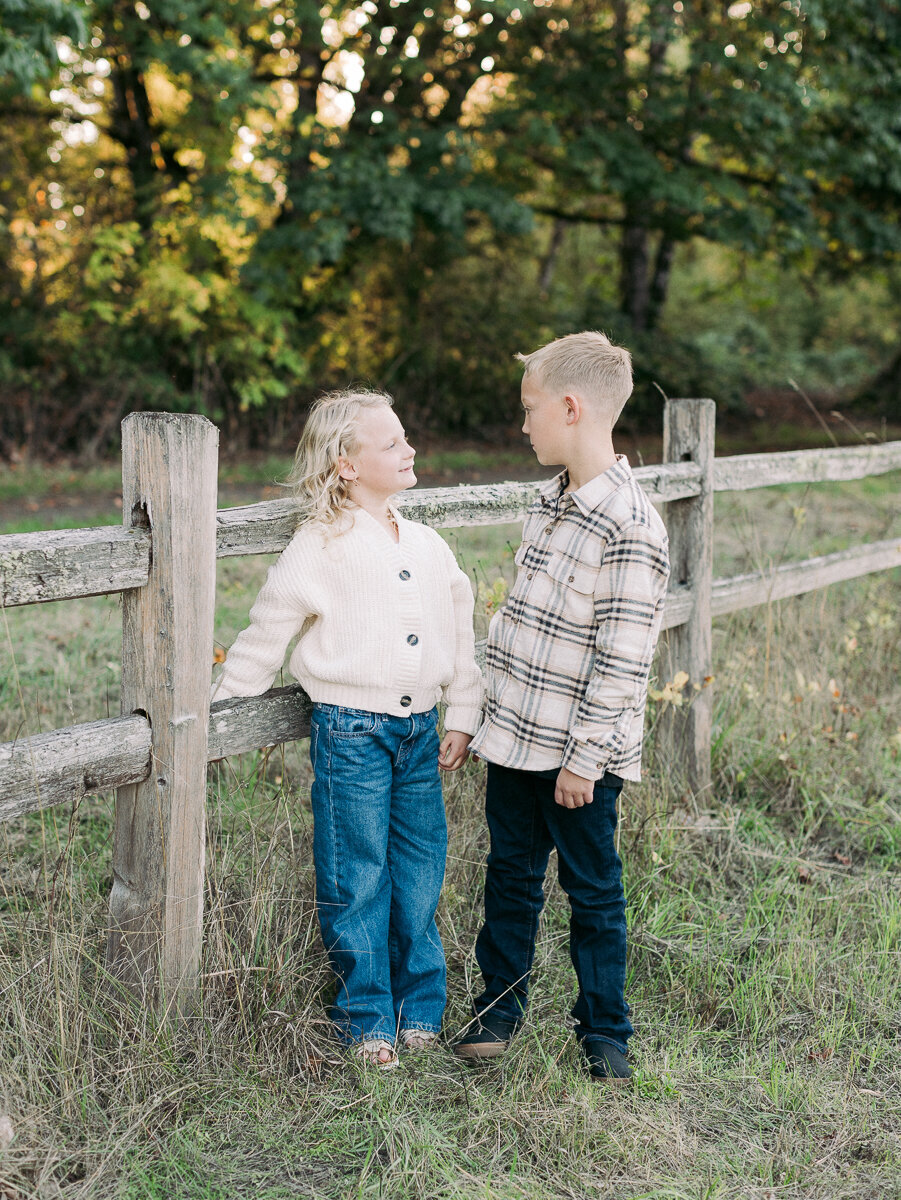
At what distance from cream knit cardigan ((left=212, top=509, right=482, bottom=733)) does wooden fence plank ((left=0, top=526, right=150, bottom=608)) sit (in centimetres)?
34

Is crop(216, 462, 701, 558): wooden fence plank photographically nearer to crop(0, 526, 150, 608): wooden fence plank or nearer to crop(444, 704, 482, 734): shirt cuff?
crop(0, 526, 150, 608): wooden fence plank

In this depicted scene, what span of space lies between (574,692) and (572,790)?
0.23m

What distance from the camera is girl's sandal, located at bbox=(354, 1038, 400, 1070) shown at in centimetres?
248

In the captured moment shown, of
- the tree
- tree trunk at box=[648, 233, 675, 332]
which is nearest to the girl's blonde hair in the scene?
the tree

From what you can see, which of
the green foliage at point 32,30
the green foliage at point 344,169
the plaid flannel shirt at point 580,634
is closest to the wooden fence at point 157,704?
the plaid flannel shirt at point 580,634

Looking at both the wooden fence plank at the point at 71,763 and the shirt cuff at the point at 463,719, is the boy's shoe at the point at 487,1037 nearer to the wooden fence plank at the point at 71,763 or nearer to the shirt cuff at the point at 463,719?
the shirt cuff at the point at 463,719

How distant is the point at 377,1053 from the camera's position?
2.50 meters

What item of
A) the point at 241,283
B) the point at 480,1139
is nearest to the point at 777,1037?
the point at 480,1139

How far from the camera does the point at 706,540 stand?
4020 millimetres

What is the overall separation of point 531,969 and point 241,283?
1103cm

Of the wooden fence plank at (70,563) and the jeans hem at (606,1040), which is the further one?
the jeans hem at (606,1040)

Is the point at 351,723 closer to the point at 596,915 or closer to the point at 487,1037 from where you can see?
the point at 596,915

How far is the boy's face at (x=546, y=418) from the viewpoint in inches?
96.0

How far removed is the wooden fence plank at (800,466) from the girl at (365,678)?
190 centimetres
